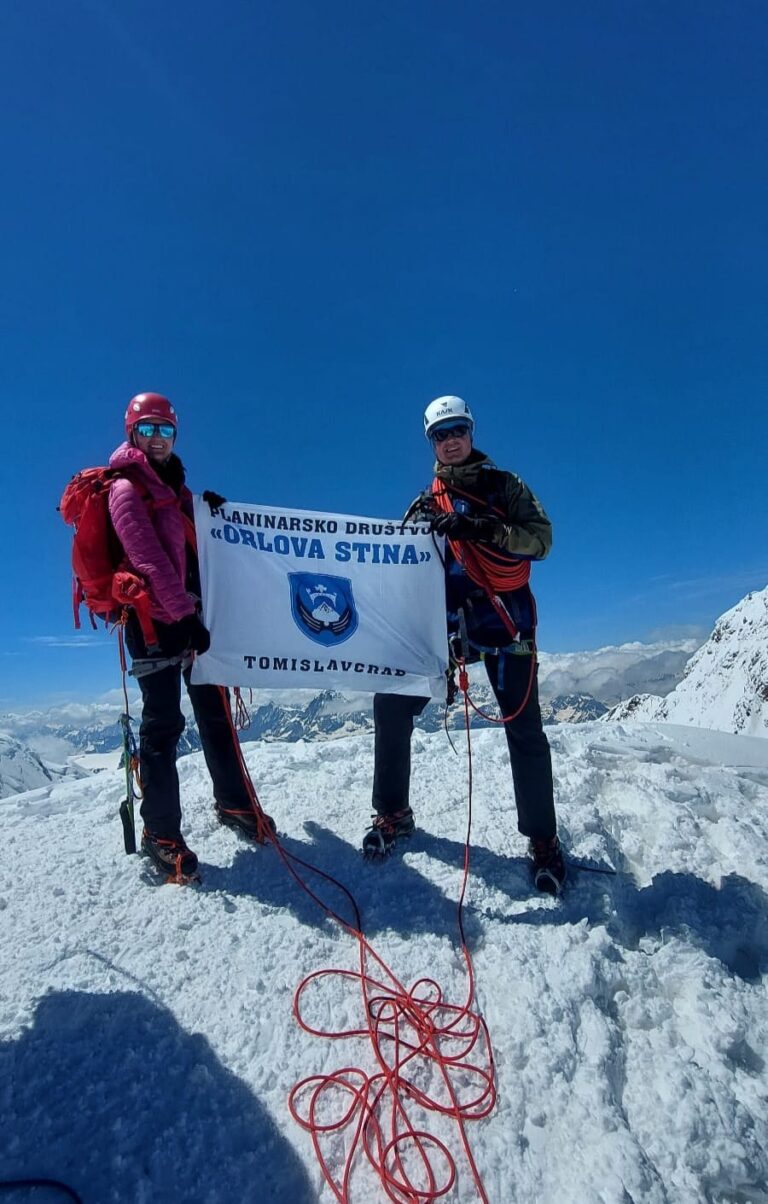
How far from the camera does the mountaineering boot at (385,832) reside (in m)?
5.18

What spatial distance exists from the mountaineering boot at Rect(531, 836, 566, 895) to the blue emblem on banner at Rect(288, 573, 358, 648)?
2.59m

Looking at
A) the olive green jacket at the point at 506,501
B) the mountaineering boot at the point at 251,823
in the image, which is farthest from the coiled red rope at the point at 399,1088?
the olive green jacket at the point at 506,501

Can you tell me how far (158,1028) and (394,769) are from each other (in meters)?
2.74

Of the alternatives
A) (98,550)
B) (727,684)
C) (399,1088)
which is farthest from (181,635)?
(727,684)

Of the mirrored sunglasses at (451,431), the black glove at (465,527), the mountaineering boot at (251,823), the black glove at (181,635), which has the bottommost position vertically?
the mountaineering boot at (251,823)

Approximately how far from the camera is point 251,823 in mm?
5496

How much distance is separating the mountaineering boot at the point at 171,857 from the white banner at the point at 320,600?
1.44 meters

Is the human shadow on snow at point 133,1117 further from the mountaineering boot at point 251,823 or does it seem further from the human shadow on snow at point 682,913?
the human shadow on snow at point 682,913

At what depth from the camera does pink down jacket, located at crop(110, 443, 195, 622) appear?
453 centimetres

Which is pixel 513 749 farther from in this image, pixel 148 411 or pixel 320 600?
pixel 148 411

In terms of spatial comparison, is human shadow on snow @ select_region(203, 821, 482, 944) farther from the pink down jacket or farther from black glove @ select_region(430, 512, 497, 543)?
black glove @ select_region(430, 512, 497, 543)

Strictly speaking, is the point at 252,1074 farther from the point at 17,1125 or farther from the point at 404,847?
the point at 404,847

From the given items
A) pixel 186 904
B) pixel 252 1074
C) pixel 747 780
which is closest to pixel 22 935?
pixel 186 904

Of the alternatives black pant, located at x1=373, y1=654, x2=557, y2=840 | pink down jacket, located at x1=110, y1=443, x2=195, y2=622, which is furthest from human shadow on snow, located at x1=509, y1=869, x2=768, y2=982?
pink down jacket, located at x1=110, y1=443, x2=195, y2=622
